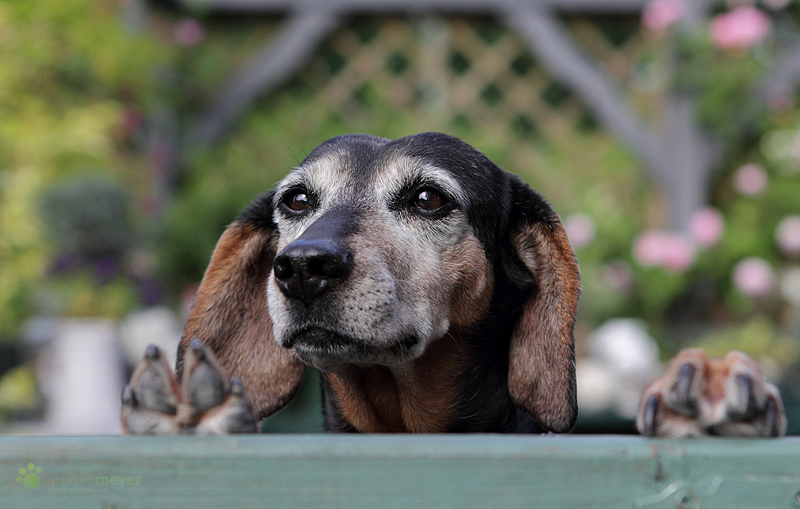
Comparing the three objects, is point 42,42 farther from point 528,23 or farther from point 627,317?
point 627,317

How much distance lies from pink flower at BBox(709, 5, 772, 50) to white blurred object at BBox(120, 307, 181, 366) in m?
4.56

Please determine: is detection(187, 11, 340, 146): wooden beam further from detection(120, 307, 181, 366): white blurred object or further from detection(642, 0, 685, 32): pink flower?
detection(642, 0, 685, 32): pink flower

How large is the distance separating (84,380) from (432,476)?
4.07 meters

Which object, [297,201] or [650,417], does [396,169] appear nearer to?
[297,201]

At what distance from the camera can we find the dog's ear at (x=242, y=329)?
212cm

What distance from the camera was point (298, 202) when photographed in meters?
2.22

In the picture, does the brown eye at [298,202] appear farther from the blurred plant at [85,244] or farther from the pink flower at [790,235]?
the pink flower at [790,235]

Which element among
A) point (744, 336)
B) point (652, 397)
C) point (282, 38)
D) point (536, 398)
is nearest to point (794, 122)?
point (744, 336)

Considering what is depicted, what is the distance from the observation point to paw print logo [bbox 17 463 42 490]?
3.66 feet

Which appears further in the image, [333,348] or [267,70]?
[267,70]

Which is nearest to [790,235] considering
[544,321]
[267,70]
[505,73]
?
[505,73]

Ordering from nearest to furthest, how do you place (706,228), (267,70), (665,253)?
1. (665,253)
2. (706,228)
3. (267,70)

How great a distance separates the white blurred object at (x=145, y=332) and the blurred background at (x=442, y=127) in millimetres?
170

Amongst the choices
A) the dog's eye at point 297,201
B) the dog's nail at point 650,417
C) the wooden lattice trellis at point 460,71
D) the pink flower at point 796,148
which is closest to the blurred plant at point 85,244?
the wooden lattice trellis at point 460,71
